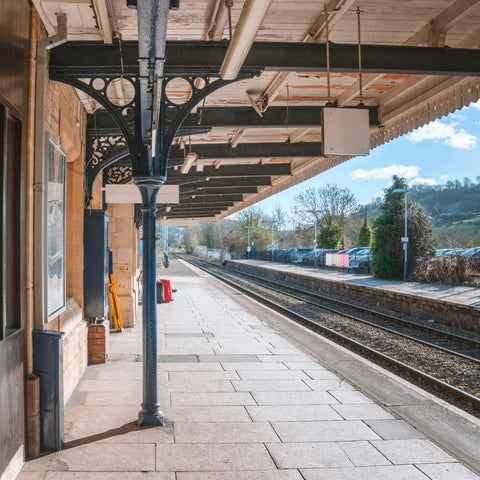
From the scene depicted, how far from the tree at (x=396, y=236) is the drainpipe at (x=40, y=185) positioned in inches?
861

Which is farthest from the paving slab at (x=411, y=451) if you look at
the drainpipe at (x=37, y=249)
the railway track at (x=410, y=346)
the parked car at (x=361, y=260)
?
the parked car at (x=361, y=260)

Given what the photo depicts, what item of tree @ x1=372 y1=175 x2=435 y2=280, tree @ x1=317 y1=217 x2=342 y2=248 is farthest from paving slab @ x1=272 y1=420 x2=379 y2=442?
tree @ x1=317 y1=217 x2=342 y2=248

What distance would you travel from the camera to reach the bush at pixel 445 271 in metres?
20.0

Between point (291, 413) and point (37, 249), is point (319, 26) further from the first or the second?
point (291, 413)

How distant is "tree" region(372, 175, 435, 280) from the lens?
2444 cm

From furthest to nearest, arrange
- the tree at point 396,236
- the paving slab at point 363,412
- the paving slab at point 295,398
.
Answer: the tree at point 396,236, the paving slab at point 295,398, the paving slab at point 363,412

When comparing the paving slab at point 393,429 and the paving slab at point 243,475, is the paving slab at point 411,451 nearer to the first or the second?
the paving slab at point 393,429

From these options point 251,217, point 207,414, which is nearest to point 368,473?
point 207,414

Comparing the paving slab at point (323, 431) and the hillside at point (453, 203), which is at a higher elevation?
the hillside at point (453, 203)

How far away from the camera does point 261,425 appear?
5008 millimetres

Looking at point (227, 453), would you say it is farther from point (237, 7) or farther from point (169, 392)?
point (237, 7)

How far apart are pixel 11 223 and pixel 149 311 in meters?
1.73

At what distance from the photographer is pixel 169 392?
6180mm

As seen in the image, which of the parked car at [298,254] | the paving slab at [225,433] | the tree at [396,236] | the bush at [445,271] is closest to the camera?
the paving slab at [225,433]
